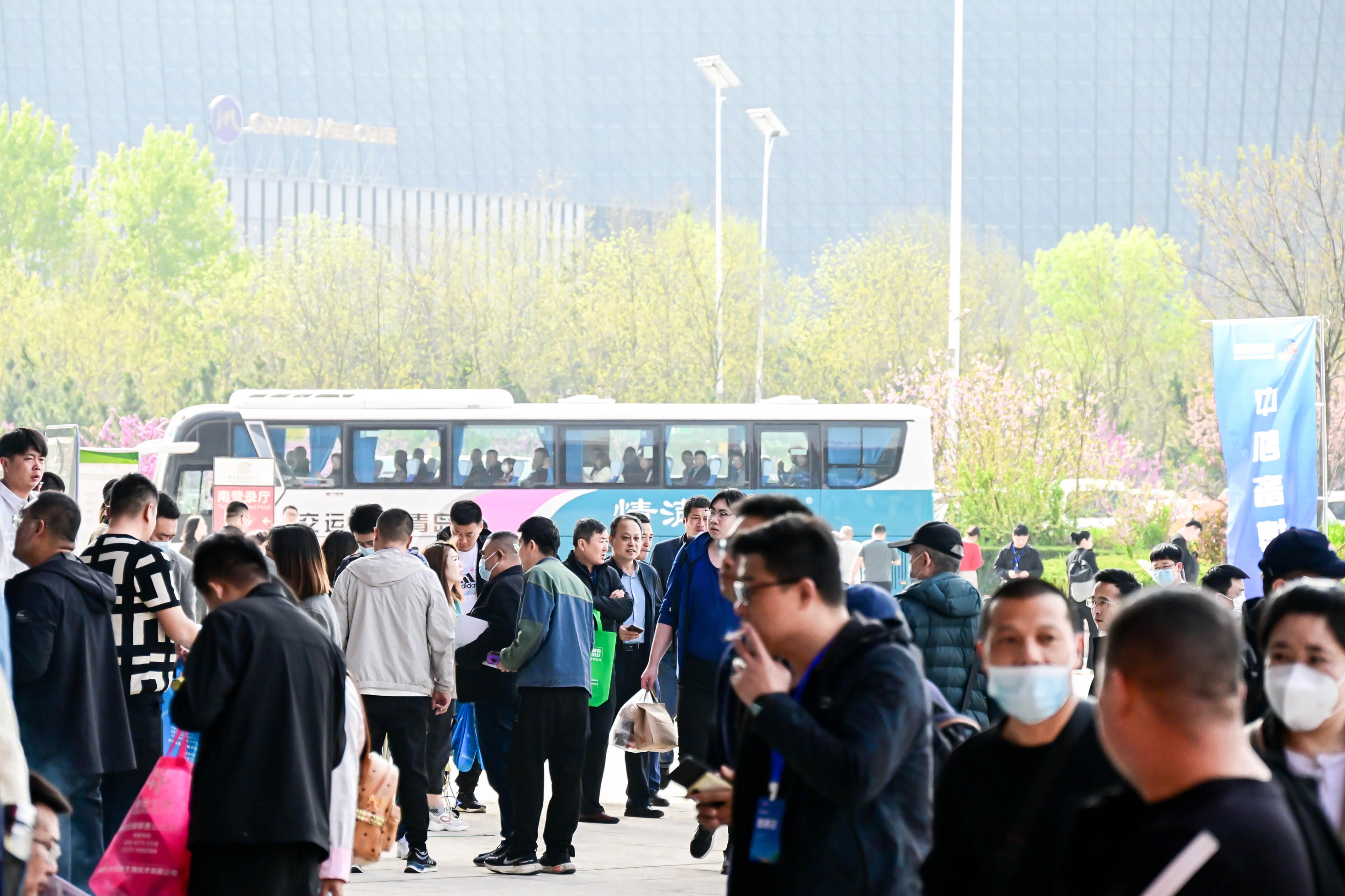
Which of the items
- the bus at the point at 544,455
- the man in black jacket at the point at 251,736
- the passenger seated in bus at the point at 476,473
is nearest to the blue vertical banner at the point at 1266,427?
the man in black jacket at the point at 251,736

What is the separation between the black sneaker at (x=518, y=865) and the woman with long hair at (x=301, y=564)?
2.48 m

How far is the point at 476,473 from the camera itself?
25.2 meters

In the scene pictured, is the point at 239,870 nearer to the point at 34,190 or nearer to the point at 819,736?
the point at 819,736

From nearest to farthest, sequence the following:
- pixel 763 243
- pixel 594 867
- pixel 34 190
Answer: pixel 594 867 < pixel 763 243 < pixel 34 190

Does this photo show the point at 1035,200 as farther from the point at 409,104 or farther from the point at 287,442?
the point at 287,442

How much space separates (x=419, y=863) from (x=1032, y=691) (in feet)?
20.0

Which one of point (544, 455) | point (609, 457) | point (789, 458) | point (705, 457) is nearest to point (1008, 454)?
point (789, 458)

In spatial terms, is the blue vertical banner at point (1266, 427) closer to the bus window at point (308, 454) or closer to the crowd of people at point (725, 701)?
the crowd of people at point (725, 701)

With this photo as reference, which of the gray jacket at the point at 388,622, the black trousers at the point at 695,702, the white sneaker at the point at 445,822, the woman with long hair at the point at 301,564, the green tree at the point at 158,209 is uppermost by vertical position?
the green tree at the point at 158,209

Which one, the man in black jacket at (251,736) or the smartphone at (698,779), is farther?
the man in black jacket at (251,736)

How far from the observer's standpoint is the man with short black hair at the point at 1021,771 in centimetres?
324

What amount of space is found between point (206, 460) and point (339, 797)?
20.0 m

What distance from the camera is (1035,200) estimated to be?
97.8m

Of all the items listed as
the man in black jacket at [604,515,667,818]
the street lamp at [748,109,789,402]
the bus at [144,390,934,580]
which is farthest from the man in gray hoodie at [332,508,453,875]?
the street lamp at [748,109,789,402]
